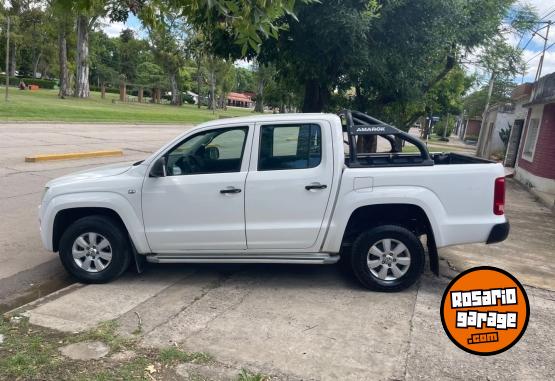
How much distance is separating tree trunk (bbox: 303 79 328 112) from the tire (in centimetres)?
637

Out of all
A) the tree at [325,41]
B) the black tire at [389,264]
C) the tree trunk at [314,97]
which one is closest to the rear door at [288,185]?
the black tire at [389,264]

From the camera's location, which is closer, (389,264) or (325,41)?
(389,264)

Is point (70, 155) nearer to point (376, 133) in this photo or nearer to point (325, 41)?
point (325, 41)

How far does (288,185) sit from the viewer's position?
4859mm

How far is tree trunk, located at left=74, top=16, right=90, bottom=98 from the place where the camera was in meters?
47.1

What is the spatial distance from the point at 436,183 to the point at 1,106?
1036 inches

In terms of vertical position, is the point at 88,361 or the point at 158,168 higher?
the point at 158,168

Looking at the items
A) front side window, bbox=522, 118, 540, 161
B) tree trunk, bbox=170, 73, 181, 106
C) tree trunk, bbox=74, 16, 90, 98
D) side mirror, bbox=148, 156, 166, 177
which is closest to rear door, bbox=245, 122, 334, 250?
side mirror, bbox=148, 156, 166, 177

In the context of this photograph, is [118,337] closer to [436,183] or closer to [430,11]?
[436,183]

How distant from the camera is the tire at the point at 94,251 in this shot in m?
5.05

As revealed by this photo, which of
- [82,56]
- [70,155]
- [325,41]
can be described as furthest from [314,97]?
[82,56]

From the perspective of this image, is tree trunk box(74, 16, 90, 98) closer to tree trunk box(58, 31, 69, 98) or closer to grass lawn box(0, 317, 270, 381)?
tree trunk box(58, 31, 69, 98)

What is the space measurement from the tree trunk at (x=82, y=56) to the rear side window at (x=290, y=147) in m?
46.4

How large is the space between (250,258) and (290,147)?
1196 millimetres
